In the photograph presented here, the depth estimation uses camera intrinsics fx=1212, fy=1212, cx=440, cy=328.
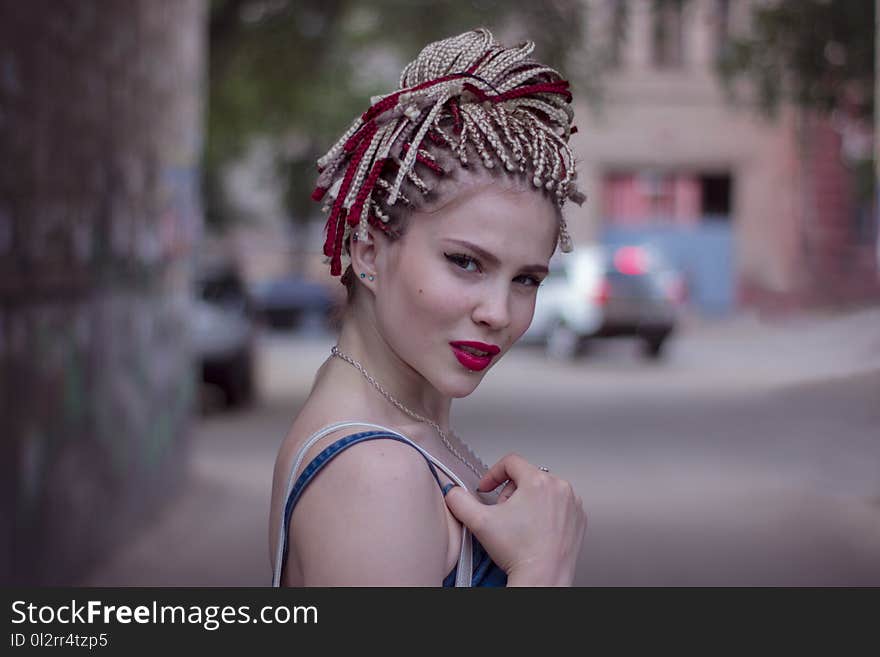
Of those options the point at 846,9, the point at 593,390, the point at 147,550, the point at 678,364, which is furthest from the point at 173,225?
the point at 678,364

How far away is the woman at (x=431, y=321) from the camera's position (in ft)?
4.65

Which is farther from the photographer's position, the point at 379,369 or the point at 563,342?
the point at 563,342

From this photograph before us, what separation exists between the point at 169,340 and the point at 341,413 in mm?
6414

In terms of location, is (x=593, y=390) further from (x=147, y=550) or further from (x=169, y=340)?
(x=147, y=550)

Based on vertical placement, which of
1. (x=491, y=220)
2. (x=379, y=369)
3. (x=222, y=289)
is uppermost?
(x=491, y=220)

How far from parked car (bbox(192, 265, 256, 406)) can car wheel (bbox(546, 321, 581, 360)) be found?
6862 millimetres

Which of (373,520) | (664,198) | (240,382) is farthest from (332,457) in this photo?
(664,198)

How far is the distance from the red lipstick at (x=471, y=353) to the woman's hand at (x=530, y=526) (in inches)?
5.7

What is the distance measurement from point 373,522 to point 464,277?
13.6 inches

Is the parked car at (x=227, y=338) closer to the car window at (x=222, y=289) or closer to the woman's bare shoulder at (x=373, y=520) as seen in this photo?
the car window at (x=222, y=289)

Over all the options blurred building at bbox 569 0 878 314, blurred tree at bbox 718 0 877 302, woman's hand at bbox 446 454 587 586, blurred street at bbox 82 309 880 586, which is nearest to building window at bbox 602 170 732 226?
blurred building at bbox 569 0 878 314

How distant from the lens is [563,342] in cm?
1944

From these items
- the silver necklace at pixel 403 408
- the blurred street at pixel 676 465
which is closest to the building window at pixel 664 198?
the blurred street at pixel 676 465

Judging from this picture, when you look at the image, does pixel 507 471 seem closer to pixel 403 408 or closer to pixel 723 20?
pixel 403 408
